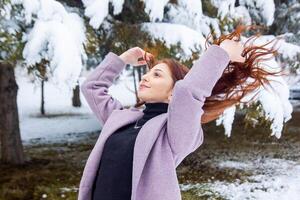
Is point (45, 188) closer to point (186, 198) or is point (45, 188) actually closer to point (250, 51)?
point (186, 198)

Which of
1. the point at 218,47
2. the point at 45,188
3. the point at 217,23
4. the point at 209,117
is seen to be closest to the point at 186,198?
the point at 45,188

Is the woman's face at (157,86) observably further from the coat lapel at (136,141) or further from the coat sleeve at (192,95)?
the coat sleeve at (192,95)

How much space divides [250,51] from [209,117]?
1.30 ft

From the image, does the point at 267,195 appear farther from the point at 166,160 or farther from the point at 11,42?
the point at 166,160

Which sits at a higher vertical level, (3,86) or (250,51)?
(250,51)

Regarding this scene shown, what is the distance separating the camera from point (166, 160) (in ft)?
6.95

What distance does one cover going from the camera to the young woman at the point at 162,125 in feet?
6.73

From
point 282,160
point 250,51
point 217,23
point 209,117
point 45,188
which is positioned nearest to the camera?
point 250,51

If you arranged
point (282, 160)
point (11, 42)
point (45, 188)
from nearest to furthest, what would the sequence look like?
point (11, 42)
point (45, 188)
point (282, 160)

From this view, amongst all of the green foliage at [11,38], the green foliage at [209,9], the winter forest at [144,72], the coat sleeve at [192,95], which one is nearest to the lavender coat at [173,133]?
the coat sleeve at [192,95]

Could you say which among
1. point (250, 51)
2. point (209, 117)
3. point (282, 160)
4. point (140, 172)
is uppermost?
point (250, 51)

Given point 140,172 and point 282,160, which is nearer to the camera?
point 140,172

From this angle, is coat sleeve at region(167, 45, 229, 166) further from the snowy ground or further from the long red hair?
the snowy ground

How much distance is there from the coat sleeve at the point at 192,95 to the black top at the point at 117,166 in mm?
205
